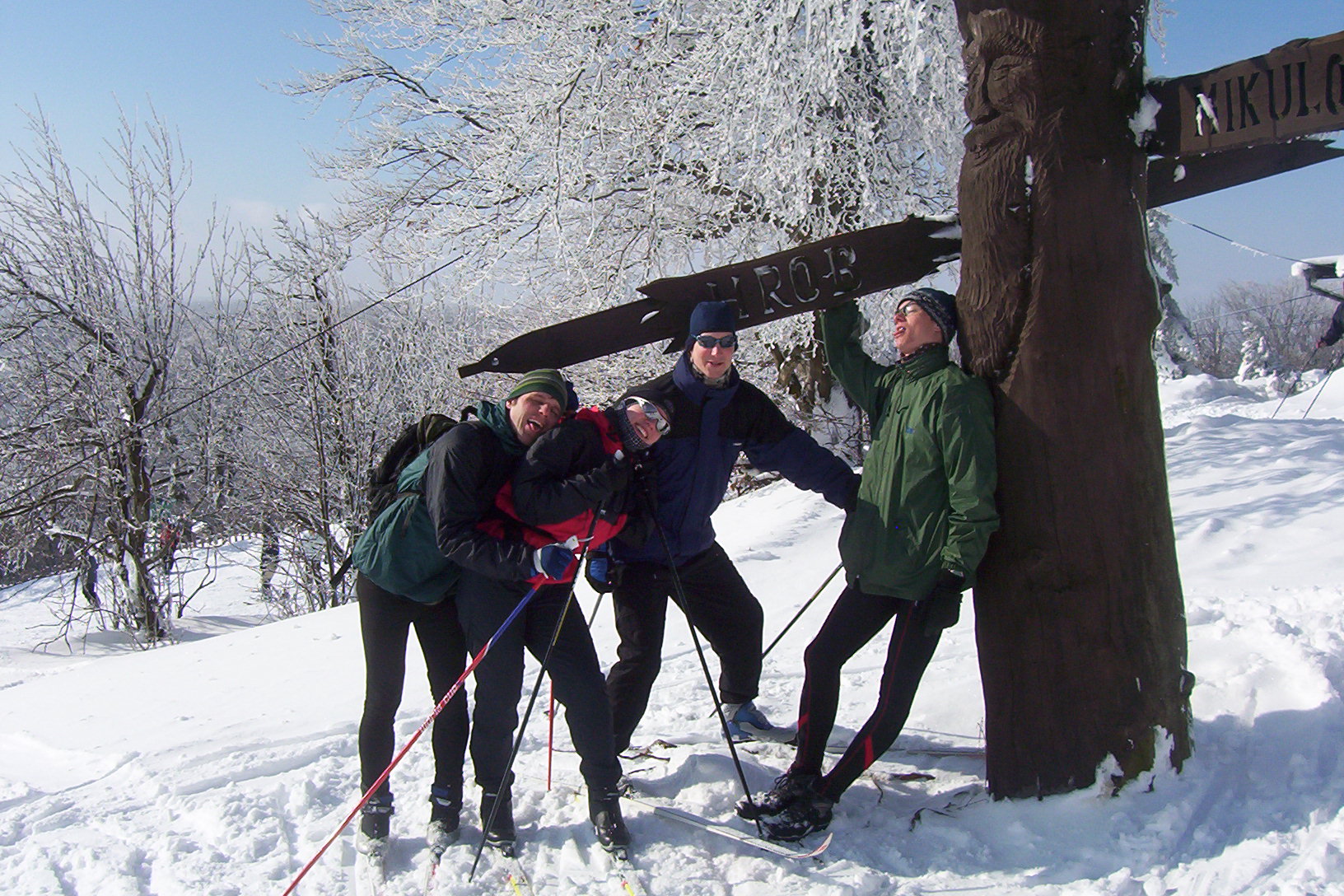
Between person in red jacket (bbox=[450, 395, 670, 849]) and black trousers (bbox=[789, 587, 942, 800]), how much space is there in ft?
2.10

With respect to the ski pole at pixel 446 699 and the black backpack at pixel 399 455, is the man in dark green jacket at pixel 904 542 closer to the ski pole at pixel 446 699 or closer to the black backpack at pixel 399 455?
the ski pole at pixel 446 699

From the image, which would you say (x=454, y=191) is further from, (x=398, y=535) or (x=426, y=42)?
(x=398, y=535)

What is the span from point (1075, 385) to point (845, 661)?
42.1 inches

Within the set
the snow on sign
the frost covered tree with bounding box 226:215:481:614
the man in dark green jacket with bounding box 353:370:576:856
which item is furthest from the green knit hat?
the frost covered tree with bounding box 226:215:481:614

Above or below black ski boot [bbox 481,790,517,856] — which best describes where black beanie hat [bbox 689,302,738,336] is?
above

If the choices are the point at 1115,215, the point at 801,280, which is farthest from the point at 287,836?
the point at 1115,215

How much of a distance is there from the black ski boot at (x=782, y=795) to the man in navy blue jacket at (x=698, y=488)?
1.70ft

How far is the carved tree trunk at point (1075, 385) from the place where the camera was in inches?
94.7

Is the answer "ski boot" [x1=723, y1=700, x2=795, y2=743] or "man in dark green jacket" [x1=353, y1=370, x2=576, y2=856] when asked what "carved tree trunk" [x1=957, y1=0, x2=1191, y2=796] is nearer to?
"ski boot" [x1=723, y1=700, x2=795, y2=743]

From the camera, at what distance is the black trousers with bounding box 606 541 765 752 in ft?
9.86

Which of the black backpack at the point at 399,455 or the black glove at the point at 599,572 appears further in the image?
the black backpack at the point at 399,455

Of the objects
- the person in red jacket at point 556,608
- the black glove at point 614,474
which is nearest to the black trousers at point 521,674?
the person in red jacket at point 556,608

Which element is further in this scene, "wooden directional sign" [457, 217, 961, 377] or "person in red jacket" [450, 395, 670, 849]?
"wooden directional sign" [457, 217, 961, 377]

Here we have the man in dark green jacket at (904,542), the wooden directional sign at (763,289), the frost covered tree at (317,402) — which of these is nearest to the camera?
the man in dark green jacket at (904,542)
